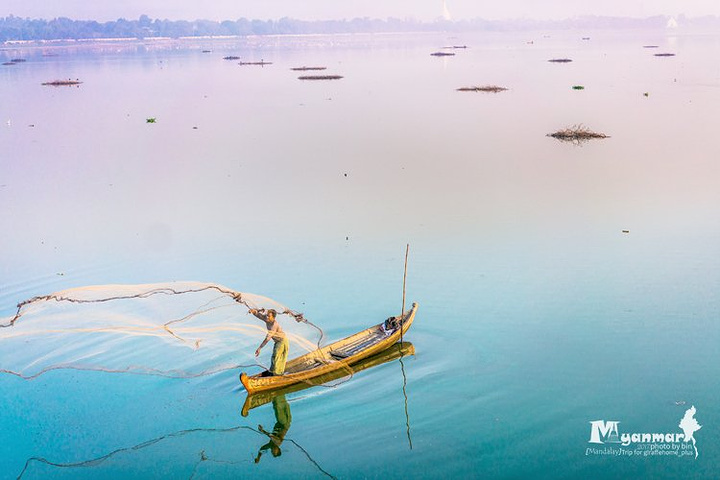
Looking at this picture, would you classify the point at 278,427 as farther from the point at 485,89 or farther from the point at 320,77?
the point at 320,77

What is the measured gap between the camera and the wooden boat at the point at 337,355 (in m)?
11.1

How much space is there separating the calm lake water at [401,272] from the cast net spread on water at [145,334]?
297 mm

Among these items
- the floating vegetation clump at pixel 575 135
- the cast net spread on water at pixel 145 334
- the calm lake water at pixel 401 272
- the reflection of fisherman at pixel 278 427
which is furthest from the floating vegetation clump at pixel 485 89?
the reflection of fisherman at pixel 278 427

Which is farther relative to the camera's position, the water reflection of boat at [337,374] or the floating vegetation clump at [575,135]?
the floating vegetation clump at [575,135]

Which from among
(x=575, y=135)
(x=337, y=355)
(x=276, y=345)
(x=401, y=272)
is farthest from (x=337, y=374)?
(x=575, y=135)

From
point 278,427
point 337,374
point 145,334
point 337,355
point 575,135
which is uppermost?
point 575,135

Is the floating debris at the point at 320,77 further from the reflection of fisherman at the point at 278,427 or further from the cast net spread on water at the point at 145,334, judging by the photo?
the reflection of fisherman at the point at 278,427

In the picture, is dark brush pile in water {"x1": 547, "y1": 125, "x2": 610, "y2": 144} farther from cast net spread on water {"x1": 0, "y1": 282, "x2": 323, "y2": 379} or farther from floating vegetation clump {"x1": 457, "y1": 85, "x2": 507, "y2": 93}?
cast net spread on water {"x1": 0, "y1": 282, "x2": 323, "y2": 379}

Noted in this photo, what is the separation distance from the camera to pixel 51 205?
70.2ft

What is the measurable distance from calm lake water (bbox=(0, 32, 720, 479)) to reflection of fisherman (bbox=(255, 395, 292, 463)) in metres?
0.09

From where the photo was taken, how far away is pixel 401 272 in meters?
15.4

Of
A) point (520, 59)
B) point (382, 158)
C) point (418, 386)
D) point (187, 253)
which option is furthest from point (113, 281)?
point (520, 59)

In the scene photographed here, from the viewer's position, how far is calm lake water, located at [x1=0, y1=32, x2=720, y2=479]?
10.1 meters

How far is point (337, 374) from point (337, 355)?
1.22ft
